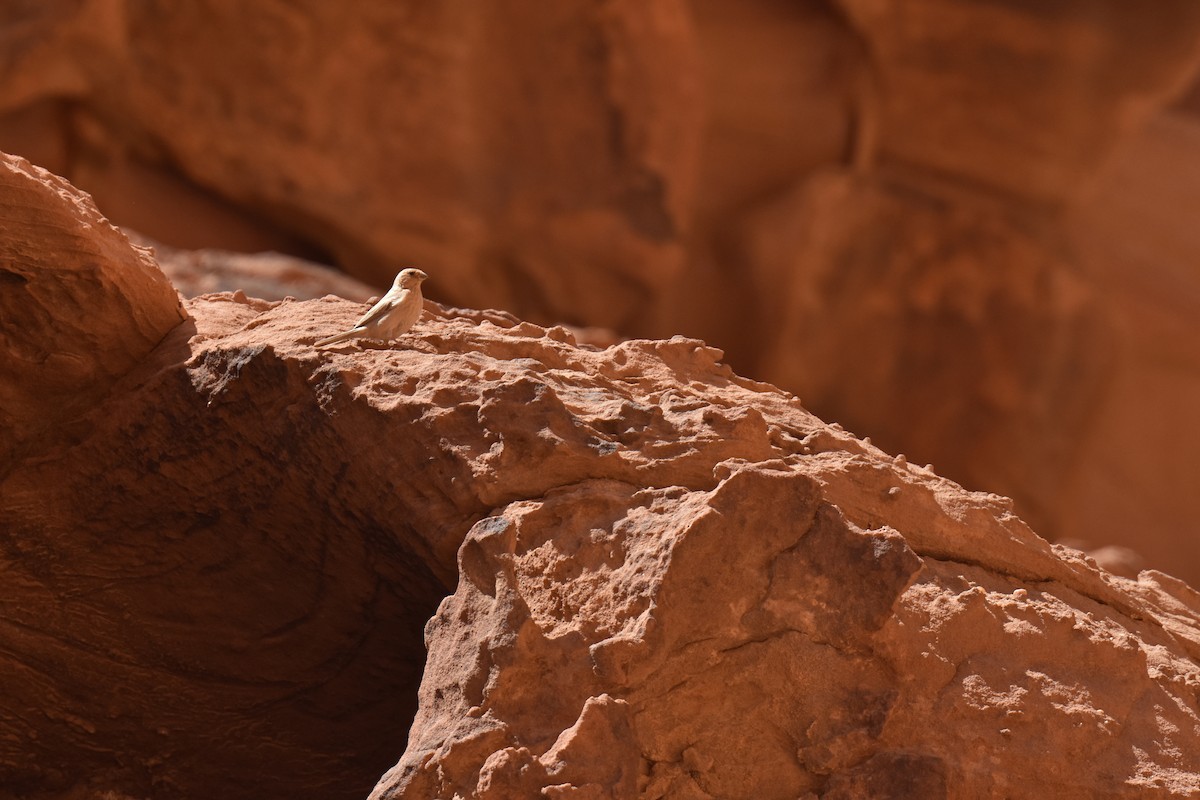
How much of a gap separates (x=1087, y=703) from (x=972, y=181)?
20.1ft

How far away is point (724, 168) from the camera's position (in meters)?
7.58

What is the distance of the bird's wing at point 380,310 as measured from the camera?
1988 millimetres

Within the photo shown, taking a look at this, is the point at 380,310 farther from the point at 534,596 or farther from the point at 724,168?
the point at 724,168

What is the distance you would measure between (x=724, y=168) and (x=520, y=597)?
20.2ft

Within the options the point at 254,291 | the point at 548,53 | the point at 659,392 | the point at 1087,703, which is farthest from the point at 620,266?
the point at 1087,703

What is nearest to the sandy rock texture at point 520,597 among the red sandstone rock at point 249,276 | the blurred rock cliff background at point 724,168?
the red sandstone rock at point 249,276

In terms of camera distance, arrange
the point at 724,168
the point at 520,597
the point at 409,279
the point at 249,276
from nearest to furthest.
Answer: the point at 520,597 → the point at 409,279 → the point at 249,276 → the point at 724,168

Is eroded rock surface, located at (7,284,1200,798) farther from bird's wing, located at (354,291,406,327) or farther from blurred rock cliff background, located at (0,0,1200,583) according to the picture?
blurred rock cliff background, located at (0,0,1200,583)

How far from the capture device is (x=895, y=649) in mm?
1678

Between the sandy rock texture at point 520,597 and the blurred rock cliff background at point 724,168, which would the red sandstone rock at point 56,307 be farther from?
the blurred rock cliff background at point 724,168

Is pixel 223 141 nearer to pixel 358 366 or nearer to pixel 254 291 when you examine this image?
pixel 254 291

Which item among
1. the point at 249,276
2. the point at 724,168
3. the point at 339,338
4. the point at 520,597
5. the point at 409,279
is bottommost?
the point at 520,597

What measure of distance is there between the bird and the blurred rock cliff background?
13.3 ft

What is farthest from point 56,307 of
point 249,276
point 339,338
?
point 249,276
